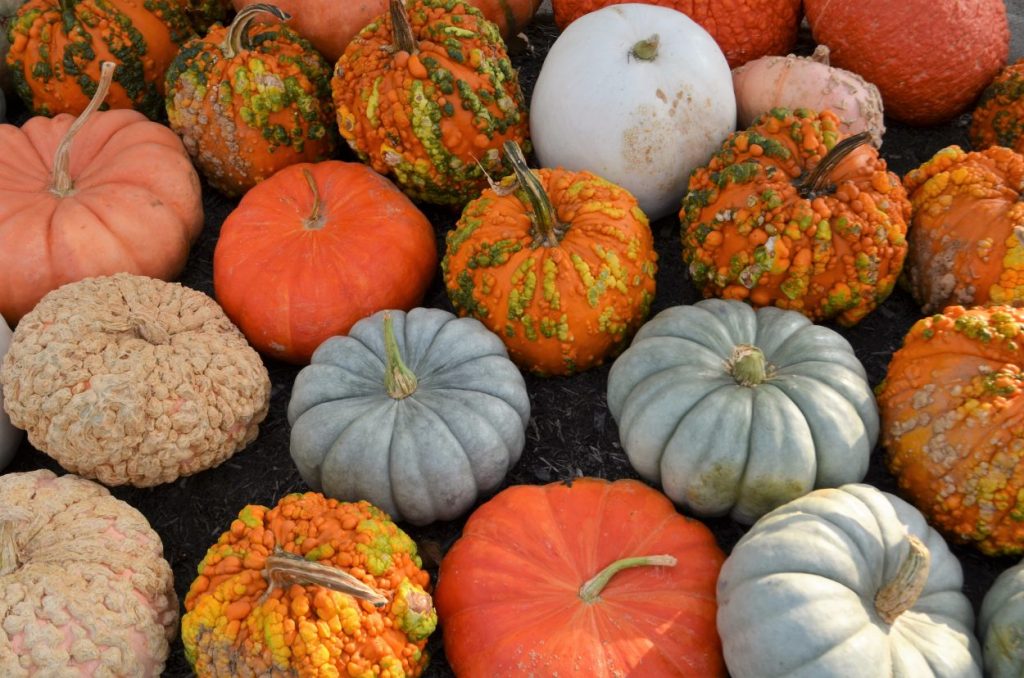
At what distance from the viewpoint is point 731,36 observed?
135 inches

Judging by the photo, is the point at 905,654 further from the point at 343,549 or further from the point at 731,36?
the point at 731,36

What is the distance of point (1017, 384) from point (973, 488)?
11.4 inches

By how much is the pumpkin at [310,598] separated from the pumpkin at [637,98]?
149 centimetres

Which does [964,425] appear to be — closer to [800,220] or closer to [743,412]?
[743,412]

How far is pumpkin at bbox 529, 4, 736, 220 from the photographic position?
9.56ft

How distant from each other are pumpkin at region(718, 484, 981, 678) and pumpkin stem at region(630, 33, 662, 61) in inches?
60.1

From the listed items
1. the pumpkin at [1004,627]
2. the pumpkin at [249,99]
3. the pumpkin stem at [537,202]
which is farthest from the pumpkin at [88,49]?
the pumpkin at [1004,627]

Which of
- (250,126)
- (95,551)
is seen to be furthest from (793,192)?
(95,551)

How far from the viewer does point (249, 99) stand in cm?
315

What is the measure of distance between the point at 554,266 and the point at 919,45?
1731 mm

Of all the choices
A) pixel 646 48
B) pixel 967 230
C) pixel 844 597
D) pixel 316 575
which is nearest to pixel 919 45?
pixel 967 230

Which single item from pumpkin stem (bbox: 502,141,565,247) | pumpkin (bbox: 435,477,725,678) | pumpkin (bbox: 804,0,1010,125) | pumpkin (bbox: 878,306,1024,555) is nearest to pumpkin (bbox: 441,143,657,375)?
pumpkin stem (bbox: 502,141,565,247)

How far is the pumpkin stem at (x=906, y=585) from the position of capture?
72.7 inches

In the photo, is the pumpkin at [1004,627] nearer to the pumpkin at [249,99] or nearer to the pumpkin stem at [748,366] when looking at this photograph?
the pumpkin stem at [748,366]
